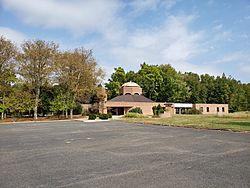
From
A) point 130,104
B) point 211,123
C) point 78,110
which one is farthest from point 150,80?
point 211,123

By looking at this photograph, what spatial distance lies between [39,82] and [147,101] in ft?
81.2

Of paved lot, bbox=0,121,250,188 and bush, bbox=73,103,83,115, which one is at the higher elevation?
bush, bbox=73,103,83,115

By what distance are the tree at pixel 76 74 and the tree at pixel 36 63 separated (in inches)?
63.6

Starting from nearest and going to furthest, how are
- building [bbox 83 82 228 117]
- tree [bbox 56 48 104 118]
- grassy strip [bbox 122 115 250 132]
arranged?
grassy strip [bbox 122 115 250 132]
tree [bbox 56 48 104 118]
building [bbox 83 82 228 117]

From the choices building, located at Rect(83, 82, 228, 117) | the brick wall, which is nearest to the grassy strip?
building, located at Rect(83, 82, 228, 117)

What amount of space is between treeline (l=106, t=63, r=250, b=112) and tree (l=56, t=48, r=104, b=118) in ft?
69.1

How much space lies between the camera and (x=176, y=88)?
227ft

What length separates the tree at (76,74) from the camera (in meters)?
42.5

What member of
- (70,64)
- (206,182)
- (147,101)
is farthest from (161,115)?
(206,182)

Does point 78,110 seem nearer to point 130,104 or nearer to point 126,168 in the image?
point 130,104

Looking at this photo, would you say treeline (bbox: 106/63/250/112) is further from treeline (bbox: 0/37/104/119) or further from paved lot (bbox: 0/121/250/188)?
paved lot (bbox: 0/121/250/188)

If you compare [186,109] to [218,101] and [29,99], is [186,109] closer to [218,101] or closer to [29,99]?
[218,101]

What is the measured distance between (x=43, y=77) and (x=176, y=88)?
40307 millimetres

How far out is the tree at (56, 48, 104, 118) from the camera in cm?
4250
